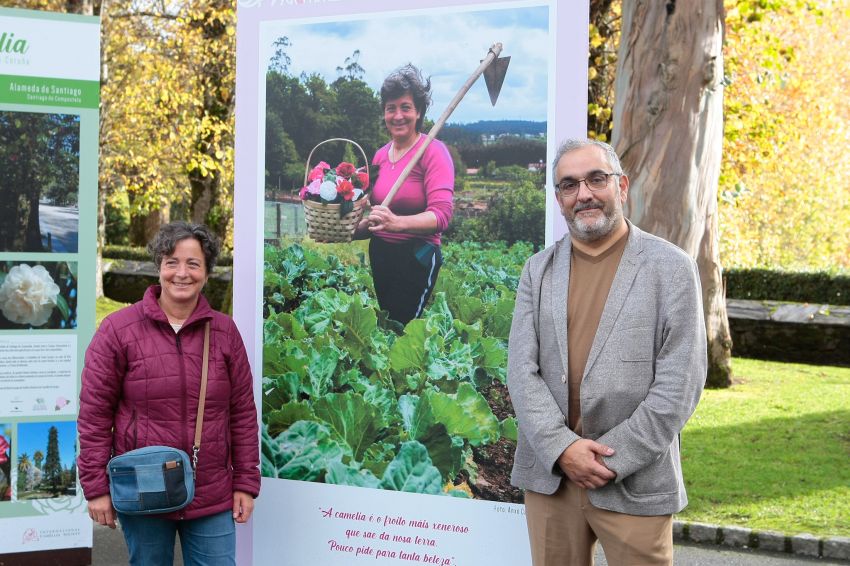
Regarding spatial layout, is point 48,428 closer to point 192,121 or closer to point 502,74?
point 502,74

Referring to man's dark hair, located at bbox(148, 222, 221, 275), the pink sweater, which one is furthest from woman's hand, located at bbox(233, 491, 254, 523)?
the pink sweater

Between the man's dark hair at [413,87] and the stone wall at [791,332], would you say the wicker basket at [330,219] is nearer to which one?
the man's dark hair at [413,87]

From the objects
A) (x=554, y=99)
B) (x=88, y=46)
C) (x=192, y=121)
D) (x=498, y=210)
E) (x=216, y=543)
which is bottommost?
(x=216, y=543)

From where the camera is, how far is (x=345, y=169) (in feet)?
13.2

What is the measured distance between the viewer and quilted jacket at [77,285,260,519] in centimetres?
323

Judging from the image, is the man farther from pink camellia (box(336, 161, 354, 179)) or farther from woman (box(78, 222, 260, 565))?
pink camellia (box(336, 161, 354, 179))

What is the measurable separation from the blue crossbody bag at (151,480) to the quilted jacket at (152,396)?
82 mm

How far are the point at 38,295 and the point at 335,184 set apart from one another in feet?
5.51

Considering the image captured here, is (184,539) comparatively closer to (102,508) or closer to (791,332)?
(102,508)

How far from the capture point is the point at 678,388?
2.70 m

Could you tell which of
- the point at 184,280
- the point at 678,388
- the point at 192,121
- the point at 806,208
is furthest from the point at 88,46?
the point at 806,208

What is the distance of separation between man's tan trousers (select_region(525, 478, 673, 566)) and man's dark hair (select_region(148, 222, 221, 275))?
1.47 metres

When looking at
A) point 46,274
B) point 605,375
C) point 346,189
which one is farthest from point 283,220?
point 605,375

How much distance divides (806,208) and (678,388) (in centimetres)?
2358
